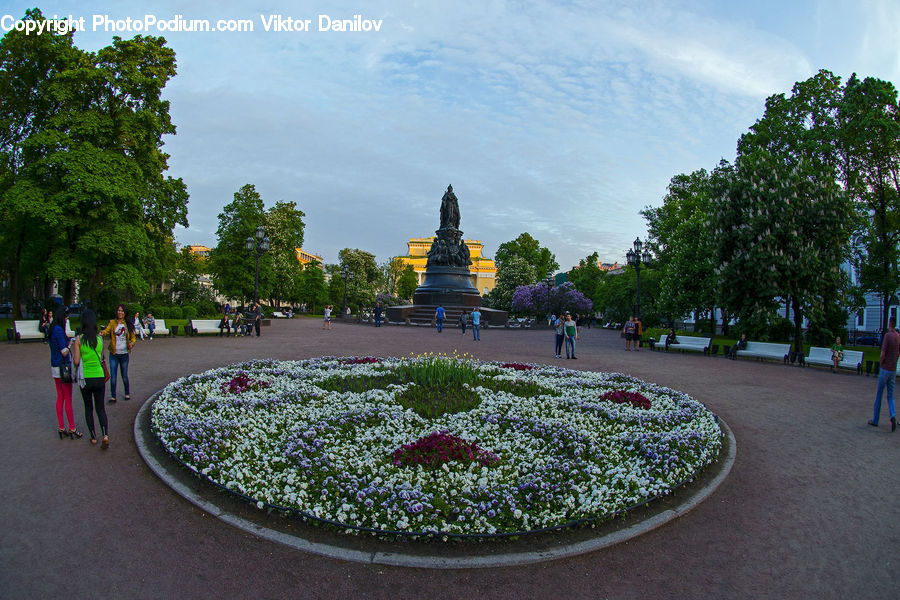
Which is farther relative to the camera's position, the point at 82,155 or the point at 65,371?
the point at 82,155

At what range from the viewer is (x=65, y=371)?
266 inches

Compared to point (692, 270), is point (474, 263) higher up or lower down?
higher up

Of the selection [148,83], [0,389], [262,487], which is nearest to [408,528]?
[262,487]

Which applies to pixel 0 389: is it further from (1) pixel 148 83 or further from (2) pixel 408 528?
(1) pixel 148 83

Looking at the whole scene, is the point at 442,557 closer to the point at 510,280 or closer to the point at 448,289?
the point at 448,289

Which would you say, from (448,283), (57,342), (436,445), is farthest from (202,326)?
(436,445)

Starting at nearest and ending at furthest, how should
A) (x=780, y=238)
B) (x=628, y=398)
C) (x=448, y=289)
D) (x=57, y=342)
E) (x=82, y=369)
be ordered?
(x=82, y=369) < (x=57, y=342) < (x=628, y=398) < (x=780, y=238) < (x=448, y=289)

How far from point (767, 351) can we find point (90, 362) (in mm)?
20883

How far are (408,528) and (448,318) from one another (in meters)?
34.3

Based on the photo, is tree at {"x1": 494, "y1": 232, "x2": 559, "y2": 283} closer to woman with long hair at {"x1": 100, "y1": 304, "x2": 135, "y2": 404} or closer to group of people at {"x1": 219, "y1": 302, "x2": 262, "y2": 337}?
group of people at {"x1": 219, "y1": 302, "x2": 262, "y2": 337}

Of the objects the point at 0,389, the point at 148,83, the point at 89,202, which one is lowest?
the point at 0,389

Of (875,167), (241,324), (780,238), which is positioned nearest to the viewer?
(780,238)

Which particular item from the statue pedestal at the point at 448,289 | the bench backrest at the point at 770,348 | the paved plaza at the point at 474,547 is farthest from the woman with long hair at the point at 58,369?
the statue pedestal at the point at 448,289

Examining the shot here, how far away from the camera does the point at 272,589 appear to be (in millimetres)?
3758
